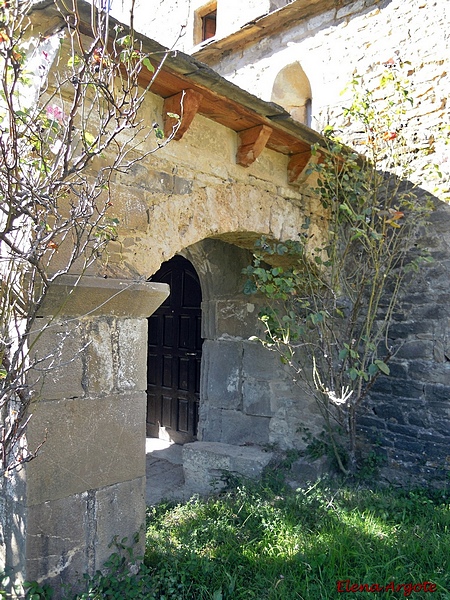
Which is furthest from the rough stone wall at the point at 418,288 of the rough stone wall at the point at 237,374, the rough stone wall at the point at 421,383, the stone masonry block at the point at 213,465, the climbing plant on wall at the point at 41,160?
the climbing plant on wall at the point at 41,160

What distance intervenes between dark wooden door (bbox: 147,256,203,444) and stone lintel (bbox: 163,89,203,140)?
2.62m

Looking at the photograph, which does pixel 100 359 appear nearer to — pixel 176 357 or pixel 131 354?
pixel 131 354

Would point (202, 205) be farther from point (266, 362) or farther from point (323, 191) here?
point (266, 362)

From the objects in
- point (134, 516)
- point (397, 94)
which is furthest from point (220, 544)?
point (397, 94)

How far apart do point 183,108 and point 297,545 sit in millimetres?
2561

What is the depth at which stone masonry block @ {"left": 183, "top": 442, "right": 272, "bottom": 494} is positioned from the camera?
414 cm

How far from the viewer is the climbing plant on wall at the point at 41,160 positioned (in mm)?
1610

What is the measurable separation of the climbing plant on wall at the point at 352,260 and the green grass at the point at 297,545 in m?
0.78

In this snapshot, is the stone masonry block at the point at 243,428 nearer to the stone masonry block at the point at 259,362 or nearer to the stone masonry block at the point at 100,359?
the stone masonry block at the point at 259,362

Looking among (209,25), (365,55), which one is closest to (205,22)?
(209,25)

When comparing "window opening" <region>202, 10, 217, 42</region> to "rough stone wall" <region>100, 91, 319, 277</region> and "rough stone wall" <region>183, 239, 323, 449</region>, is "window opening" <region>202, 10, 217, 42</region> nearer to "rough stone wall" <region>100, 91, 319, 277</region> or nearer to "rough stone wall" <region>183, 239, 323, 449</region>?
"rough stone wall" <region>183, 239, 323, 449</region>

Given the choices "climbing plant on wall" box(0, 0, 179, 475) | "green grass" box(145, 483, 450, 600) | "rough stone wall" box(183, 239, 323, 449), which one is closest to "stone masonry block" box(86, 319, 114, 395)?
"climbing plant on wall" box(0, 0, 179, 475)

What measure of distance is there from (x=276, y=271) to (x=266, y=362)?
4.19ft

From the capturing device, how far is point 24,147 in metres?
1.86
